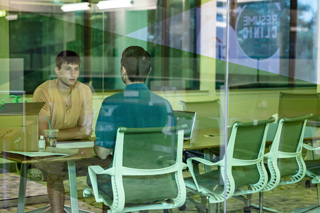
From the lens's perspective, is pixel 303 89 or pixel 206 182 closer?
pixel 206 182

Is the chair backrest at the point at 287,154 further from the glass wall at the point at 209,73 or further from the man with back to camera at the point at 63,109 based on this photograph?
the man with back to camera at the point at 63,109

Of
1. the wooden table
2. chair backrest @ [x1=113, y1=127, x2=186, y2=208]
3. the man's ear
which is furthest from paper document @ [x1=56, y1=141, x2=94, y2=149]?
the man's ear

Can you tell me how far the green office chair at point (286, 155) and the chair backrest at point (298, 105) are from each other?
1.5 inches

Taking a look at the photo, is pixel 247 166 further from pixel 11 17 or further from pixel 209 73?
pixel 11 17

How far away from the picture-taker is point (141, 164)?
331 centimetres

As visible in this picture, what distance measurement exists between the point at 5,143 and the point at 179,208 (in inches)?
46.7

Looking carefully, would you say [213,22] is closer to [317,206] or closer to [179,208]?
[179,208]

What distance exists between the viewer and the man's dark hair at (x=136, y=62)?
3.46 meters

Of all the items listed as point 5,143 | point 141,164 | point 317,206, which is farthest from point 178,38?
point 317,206

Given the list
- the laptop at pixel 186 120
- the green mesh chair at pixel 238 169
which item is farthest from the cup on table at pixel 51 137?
the green mesh chair at pixel 238 169

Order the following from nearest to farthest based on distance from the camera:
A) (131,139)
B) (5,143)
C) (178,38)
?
(131,139)
(5,143)
(178,38)

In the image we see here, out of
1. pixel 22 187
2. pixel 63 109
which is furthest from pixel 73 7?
pixel 22 187

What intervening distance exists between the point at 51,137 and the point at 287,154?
5.63 ft

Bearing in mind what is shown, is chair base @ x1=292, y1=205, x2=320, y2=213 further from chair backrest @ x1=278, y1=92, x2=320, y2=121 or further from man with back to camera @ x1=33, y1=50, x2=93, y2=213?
man with back to camera @ x1=33, y1=50, x2=93, y2=213
